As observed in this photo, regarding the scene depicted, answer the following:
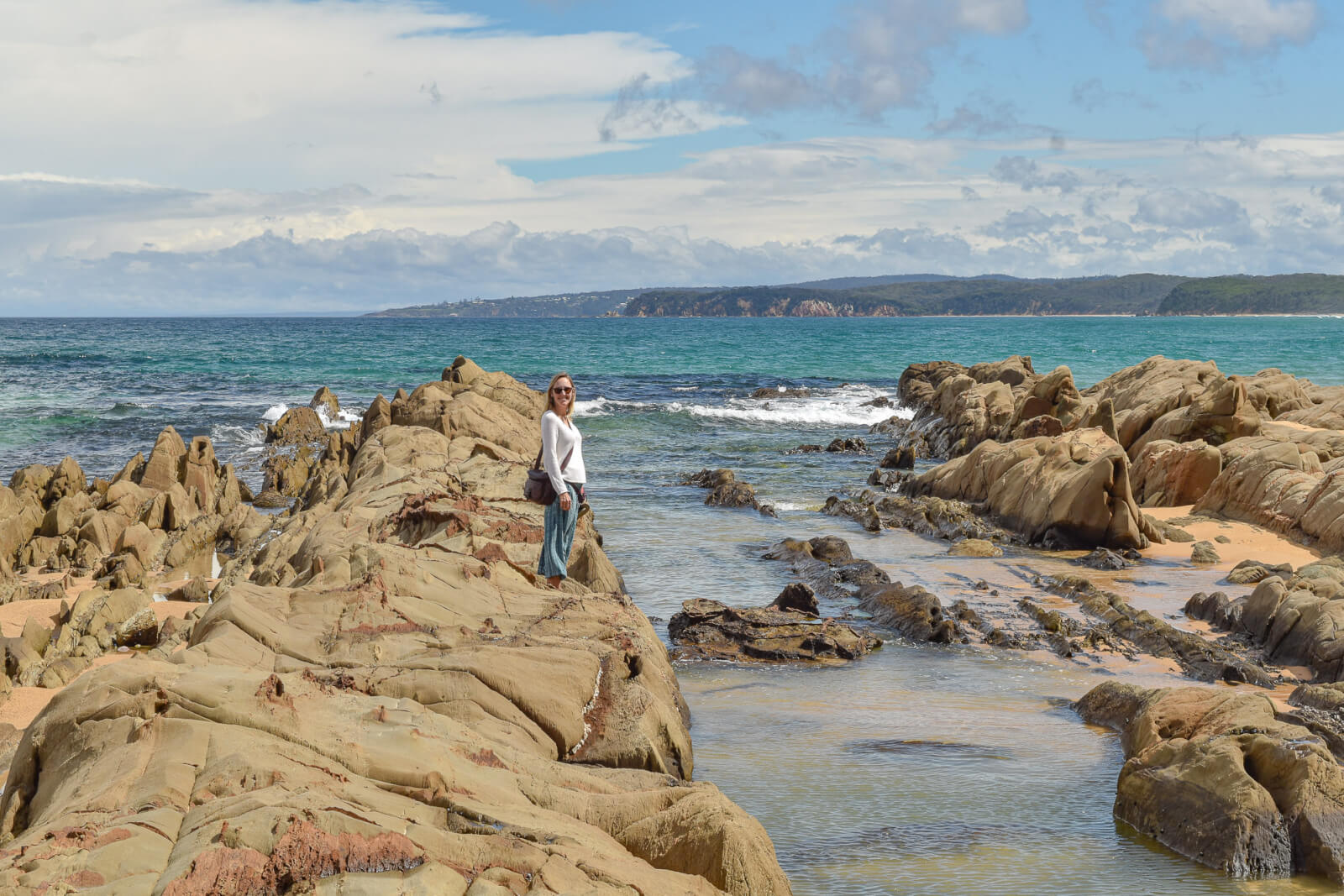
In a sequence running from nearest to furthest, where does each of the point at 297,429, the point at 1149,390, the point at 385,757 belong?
1. the point at 385,757
2. the point at 1149,390
3. the point at 297,429

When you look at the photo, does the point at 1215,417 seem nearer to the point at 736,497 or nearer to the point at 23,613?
the point at 736,497

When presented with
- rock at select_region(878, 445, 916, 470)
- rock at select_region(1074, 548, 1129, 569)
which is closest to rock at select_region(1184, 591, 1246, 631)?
rock at select_region(1074, 548, 1129, 569)

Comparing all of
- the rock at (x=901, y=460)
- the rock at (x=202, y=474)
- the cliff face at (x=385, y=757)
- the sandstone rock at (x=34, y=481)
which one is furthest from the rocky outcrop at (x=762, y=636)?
the rock at (x=901, y=460)

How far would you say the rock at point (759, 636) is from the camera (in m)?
11.7

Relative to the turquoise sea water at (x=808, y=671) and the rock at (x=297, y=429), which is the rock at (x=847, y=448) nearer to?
the turquoise sea water at (x=808, y=671)

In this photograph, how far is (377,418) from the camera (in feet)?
69.2

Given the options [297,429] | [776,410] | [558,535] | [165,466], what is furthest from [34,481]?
[776,410]

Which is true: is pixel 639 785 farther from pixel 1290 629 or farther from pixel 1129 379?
pixel 1129 379

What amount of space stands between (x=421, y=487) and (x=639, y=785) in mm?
7195

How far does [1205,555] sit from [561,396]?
11.5m

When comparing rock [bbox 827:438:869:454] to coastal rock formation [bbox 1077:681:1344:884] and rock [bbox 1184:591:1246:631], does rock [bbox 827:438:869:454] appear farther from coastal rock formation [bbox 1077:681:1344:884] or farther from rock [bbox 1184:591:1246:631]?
coastal rock formation [bbox 1077:681:1344:884]

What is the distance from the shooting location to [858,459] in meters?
30.9

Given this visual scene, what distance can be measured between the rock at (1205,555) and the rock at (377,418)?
13725 mm

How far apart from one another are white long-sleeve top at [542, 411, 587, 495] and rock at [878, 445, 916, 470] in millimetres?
19209
